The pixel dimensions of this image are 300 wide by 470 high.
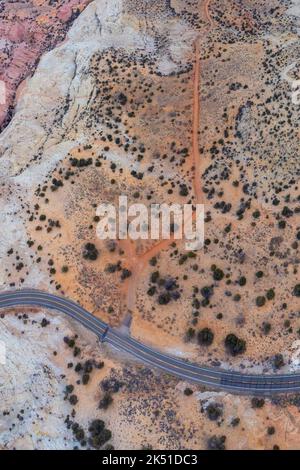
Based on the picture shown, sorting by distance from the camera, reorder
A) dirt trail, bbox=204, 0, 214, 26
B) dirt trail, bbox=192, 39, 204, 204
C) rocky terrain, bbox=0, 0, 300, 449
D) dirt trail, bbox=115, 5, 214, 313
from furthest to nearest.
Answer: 1. dirt trail, bbox=204, 0, 214, 26
2. dirt trail, bbox=192, 39, 204, 204
3. dirt trail, bbox=115, 5, 214, 313
4. rocky terrain, bbox=0, 0, 300, 449

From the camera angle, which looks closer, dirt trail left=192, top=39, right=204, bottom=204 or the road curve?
the road curve

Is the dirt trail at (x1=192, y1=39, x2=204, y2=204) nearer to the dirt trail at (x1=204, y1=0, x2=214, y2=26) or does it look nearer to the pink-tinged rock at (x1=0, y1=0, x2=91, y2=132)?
the dirt trail at (x1=204, y1=0, x2=214, y2=26)

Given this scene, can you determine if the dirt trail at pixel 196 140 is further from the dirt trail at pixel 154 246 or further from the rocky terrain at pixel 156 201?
the rocky terrain at pixel 156 201

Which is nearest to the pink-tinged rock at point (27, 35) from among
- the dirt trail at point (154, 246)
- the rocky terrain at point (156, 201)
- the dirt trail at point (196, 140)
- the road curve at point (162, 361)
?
the rocky terrain at point (156, 201)

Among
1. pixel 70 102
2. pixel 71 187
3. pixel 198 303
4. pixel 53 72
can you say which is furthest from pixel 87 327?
pixel 53 72

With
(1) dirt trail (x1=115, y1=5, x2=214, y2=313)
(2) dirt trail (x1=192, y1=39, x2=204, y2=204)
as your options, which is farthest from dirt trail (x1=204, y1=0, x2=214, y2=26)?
(1) dirt trail (x1=115, y1=5, x2=214, y2=313)

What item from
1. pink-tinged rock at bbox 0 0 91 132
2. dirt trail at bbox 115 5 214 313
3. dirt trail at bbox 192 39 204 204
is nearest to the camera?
dirt trail at bbox 115 5 214 313

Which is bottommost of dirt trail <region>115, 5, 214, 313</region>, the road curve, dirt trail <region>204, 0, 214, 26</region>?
the road curve
